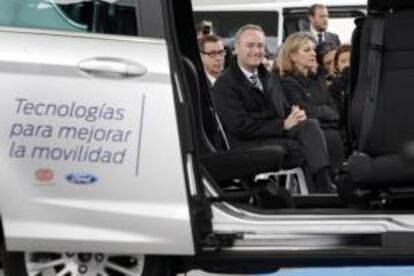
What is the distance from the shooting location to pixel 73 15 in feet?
13.6

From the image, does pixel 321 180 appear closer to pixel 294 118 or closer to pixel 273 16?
pixel 294 118

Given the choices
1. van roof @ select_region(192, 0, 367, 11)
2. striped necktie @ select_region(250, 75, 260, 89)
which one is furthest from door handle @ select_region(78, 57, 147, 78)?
van roof @ select_region(192, 0, 367, 11)

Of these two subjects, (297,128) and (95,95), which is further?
(297,128)

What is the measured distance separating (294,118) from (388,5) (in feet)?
7.88

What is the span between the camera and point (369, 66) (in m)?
4.29

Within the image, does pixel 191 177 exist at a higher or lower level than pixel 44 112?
lower

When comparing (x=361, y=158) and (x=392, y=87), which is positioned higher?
(x=392, y=87)

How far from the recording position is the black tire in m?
4.16

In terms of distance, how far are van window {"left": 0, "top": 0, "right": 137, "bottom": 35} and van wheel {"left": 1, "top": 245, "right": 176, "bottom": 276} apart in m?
0.95

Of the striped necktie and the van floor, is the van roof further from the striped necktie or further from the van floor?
the van floor

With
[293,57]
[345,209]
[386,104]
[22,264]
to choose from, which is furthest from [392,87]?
[293,57]

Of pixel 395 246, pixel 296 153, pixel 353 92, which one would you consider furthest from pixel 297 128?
pixel 395 246

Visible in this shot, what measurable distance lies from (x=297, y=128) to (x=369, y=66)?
2.33 meters

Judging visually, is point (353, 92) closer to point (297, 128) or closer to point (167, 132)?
point (167, 132)
